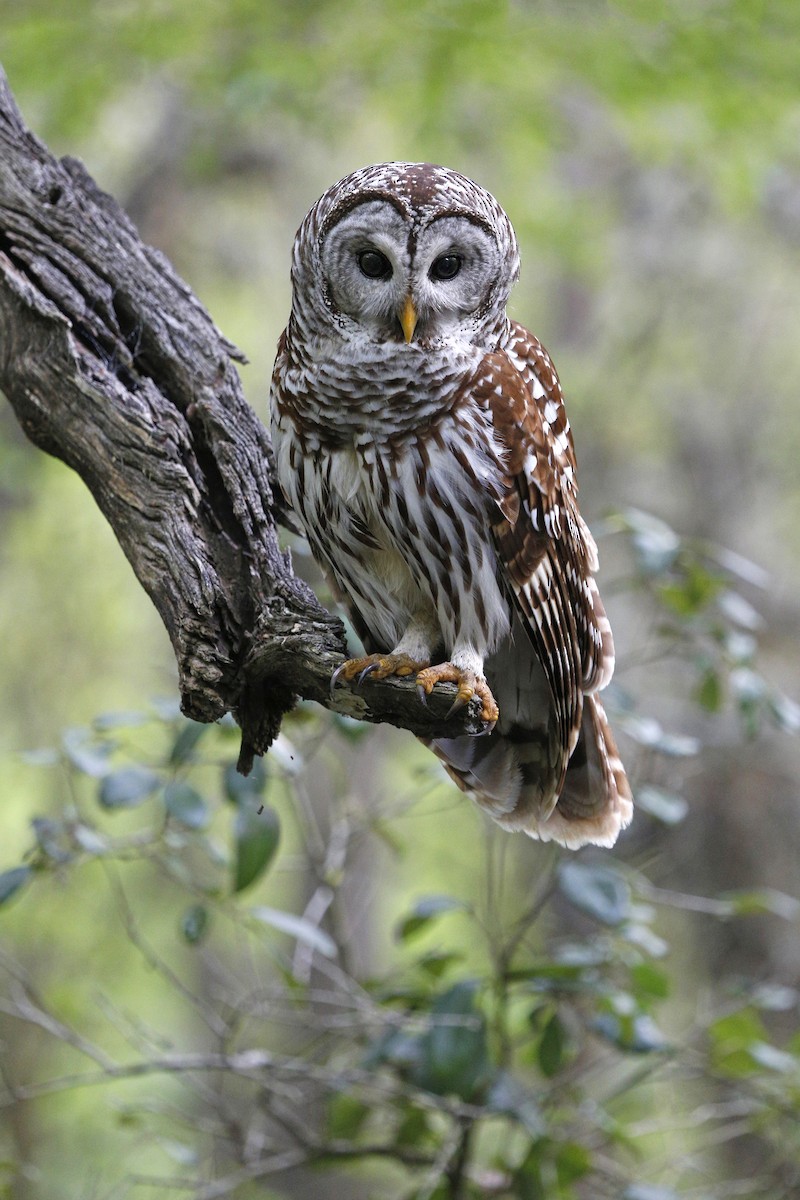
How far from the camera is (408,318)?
2.38 m

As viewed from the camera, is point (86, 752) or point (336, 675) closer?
point (336, 675)

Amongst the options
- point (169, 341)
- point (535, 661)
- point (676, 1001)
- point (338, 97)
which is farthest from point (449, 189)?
point (676, 1001)

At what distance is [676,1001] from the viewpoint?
7.51 metres

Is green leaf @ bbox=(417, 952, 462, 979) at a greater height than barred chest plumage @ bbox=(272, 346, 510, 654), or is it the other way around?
barred chest plumage @ bbox=(272, 346, 510, 654)

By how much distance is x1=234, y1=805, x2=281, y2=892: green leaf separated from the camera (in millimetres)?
2889

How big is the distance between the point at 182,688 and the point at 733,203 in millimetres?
4360

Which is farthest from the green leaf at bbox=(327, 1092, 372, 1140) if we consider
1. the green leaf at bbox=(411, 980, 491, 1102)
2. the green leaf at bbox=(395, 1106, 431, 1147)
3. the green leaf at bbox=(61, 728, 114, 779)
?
the green leaf at bbox=(61, 728, 114, 779)

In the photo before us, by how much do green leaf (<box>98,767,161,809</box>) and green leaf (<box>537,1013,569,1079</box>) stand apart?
125 centimetres

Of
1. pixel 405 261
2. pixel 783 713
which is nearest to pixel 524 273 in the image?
pixel 783 713

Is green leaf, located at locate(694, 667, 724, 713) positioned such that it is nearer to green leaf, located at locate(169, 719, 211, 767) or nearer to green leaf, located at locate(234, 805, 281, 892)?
green leaf, located at locate(234, 805, 281, 892)

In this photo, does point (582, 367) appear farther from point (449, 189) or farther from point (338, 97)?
point (449, 189)

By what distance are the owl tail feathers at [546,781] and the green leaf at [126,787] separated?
0.72 meters

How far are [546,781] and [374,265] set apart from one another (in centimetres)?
126

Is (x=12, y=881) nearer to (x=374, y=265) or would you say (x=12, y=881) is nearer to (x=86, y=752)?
(x=86, y=752)
